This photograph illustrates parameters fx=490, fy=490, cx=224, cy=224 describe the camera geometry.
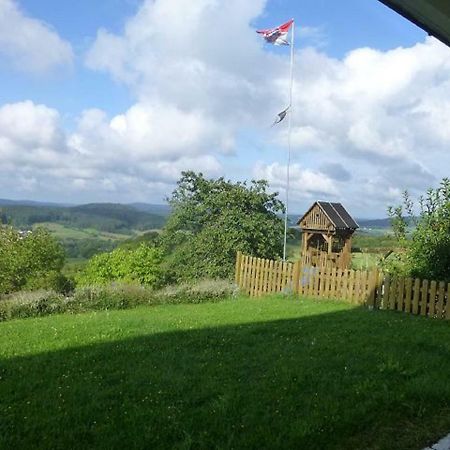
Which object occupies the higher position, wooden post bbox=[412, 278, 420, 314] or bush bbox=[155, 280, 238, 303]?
wooden post bbox=[412, 278, 420, 314]

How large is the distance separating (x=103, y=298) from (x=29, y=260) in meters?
9.72

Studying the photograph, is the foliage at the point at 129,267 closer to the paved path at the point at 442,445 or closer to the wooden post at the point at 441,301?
the wooden post at the point at 441,301

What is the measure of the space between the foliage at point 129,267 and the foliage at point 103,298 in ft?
10.5

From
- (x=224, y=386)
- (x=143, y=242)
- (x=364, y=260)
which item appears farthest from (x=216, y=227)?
(x=224, y=386)

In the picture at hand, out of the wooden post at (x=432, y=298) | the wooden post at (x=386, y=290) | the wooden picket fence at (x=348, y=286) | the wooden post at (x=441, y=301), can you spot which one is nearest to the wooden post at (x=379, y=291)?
the wooden picket fence at (x=348, y=286)

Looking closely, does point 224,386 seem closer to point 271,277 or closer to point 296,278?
point 296,278

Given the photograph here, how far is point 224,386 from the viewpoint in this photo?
201 inches

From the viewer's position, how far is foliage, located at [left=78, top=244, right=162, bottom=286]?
56.6 ft

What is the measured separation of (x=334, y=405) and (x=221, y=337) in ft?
10.1

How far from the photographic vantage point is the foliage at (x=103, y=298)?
11.9 metres

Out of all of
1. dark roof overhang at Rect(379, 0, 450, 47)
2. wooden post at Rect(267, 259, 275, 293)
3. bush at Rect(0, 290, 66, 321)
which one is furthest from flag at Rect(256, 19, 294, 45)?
dark roof overhang at Rect(379, 0, 450, 47)

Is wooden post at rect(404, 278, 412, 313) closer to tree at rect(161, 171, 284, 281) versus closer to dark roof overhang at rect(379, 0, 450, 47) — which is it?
tree at rect(161, 171, 284, 281)

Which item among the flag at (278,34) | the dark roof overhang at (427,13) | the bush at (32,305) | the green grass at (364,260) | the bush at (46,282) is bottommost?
the bush at (46,282)

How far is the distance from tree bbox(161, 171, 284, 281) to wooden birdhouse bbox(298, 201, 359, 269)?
445 centimetres
